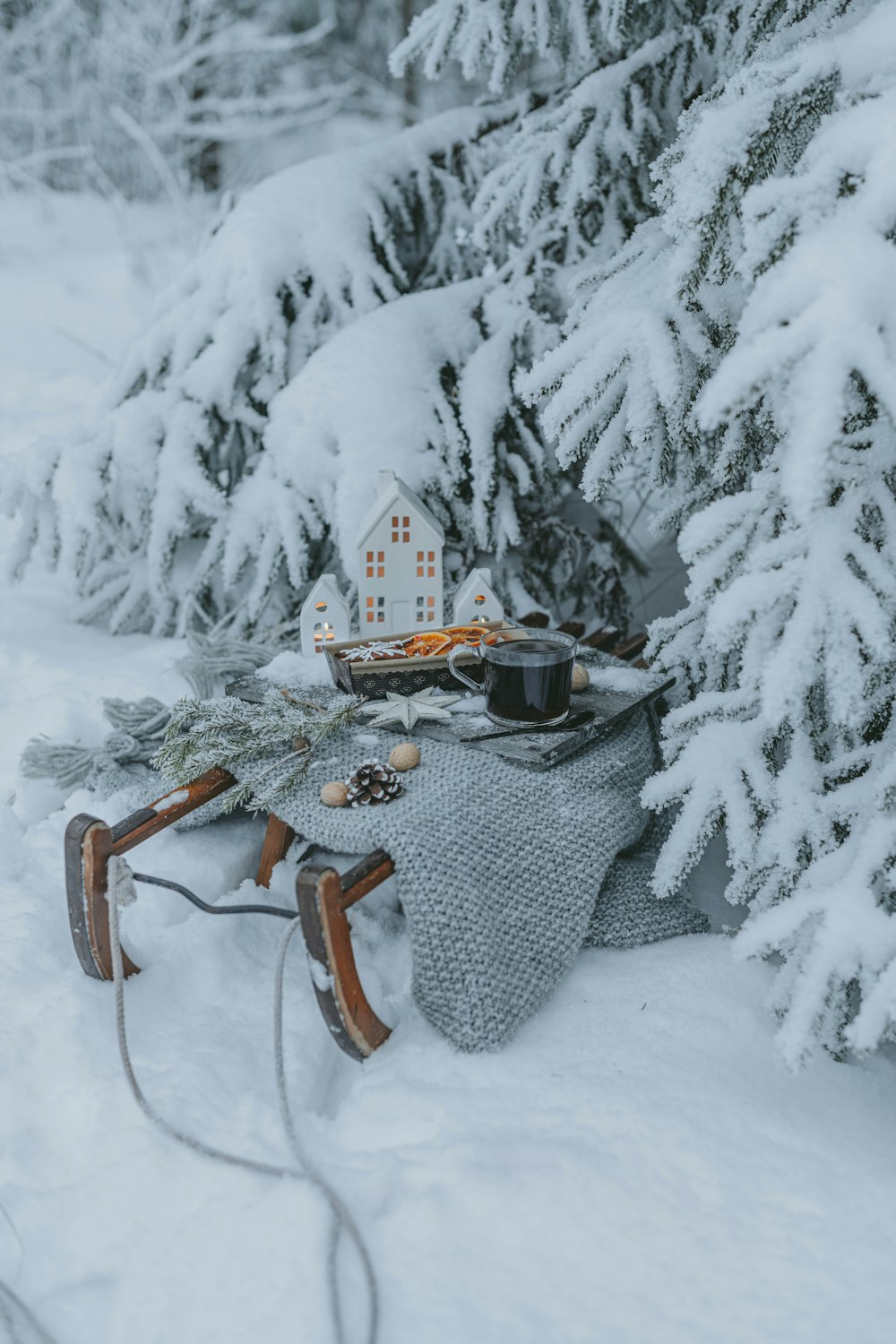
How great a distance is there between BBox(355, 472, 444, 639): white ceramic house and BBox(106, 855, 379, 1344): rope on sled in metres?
0.61

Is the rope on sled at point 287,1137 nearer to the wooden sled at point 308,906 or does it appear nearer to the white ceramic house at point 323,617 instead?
the wooden sled at point 308,906

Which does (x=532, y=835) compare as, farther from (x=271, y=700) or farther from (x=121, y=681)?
(x=121, y=681)

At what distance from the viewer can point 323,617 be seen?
1.55 metres

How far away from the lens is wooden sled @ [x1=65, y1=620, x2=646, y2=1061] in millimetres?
999

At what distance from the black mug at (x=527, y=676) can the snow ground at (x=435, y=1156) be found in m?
0.35

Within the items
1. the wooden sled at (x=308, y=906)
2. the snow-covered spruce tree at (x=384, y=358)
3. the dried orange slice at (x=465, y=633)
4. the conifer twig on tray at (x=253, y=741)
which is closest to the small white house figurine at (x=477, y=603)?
the dried orange slice at (x=465, y=633)

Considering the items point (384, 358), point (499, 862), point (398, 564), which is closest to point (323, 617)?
point (398, 564)

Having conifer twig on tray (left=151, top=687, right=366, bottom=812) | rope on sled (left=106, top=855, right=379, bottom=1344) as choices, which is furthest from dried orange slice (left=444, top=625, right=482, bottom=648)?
rope on sled (left=106, top=855, right=379, bottom=1344)

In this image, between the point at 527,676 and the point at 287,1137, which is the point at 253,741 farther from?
the point at 287,1137

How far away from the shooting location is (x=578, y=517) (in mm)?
2400

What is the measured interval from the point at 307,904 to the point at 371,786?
8.7 inches

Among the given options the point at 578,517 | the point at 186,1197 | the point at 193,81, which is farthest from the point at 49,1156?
the point at 193,81

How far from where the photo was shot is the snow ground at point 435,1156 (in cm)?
82

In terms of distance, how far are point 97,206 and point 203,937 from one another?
6.47m
